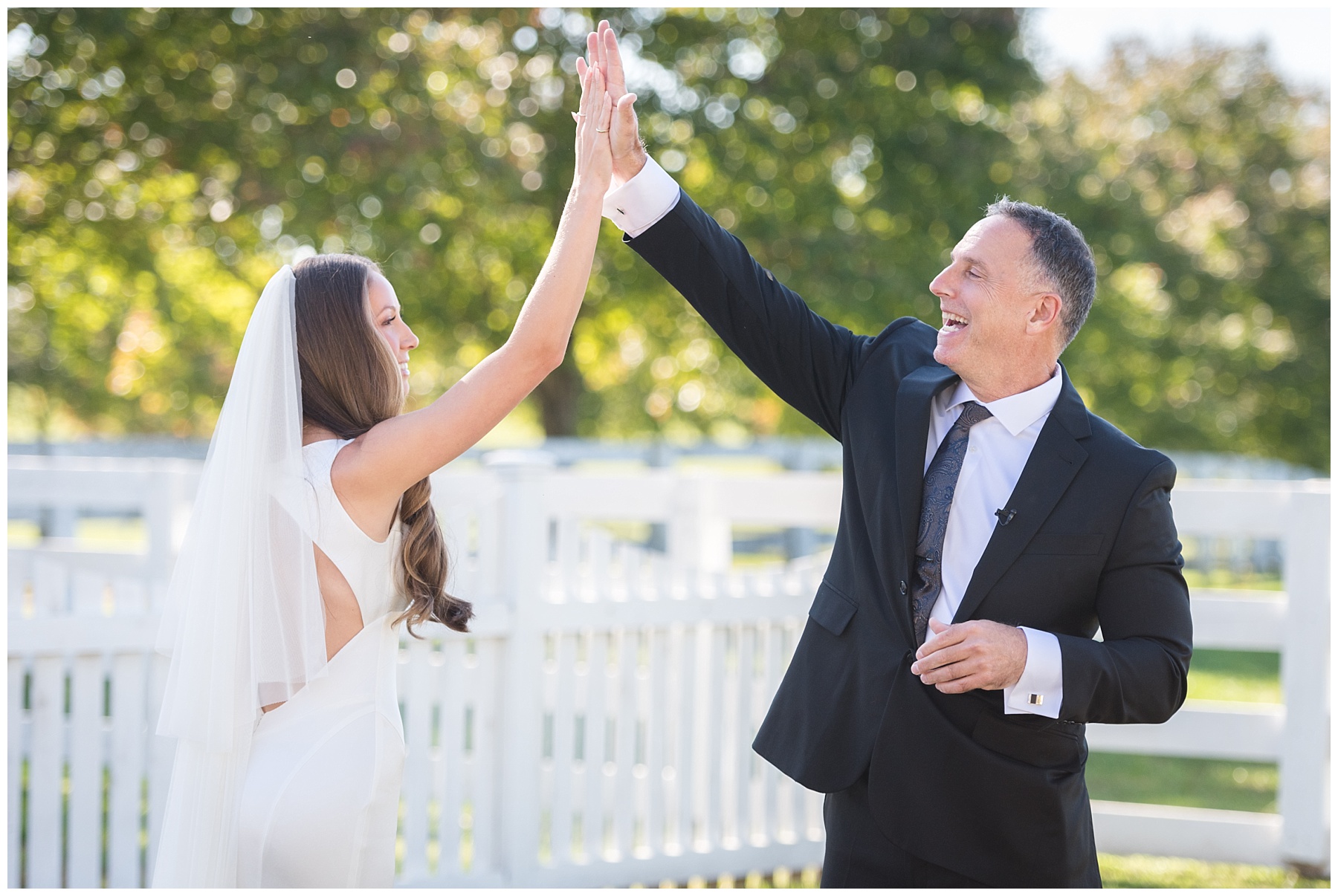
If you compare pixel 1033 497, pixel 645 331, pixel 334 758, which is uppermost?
pixel 645 331

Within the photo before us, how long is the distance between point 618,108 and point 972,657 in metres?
1.55

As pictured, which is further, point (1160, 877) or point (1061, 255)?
point (1160, 877)

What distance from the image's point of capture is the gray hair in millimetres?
2893

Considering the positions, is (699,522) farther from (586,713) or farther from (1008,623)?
(1008,623)

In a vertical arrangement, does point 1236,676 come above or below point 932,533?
below

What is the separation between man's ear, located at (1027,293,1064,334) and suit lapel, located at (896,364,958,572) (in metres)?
0.26

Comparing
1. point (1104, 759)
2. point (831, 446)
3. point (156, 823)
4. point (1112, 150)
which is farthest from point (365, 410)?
point (1112, 150)

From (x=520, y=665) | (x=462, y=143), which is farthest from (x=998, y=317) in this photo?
(x=462, y=143)

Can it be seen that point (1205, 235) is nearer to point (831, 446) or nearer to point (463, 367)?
point (831, 446)

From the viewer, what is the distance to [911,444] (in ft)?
9.18

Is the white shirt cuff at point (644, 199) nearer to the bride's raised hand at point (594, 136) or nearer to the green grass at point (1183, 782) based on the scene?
the bride's raised hand at point (594, 136)

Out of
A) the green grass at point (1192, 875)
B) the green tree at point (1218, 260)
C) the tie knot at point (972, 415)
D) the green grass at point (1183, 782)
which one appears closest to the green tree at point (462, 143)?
the green tree at point (1218, 260)

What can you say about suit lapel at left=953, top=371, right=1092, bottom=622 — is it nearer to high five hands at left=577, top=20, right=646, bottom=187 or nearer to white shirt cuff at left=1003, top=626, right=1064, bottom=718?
white shirt cuff at left=1003, top=626, right=1064, bottom=718

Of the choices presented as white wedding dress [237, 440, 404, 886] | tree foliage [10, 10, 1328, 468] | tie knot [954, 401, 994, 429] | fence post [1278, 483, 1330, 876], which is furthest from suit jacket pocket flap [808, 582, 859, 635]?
tree foliage [10, 10, 1328, 468]
